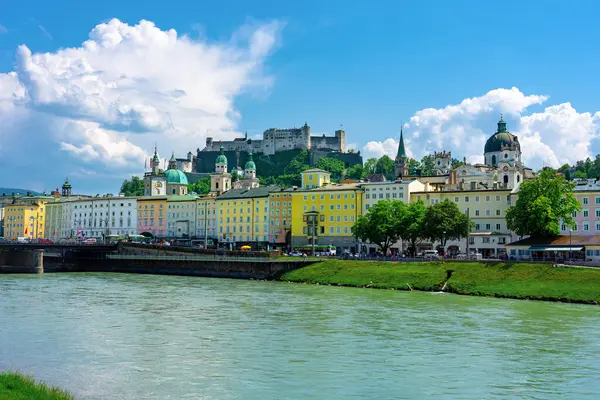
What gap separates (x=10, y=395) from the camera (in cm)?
2023

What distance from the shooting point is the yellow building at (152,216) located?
452 feet

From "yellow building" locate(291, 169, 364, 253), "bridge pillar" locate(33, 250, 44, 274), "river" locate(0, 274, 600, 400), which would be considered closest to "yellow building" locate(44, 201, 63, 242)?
"bridge pillar" locate(33, 250, 44, 274)

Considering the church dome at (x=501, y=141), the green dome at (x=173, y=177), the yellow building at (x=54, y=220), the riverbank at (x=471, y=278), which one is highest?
the church dome at (x=501, y=141)

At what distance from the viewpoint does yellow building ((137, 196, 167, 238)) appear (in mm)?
137625

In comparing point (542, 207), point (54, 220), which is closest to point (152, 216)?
point (54, 220)

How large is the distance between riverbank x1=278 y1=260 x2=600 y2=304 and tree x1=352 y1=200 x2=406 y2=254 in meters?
9.52

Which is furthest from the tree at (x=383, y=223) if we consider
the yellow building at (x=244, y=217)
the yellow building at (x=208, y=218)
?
the yellow building at (x=208, y=218)

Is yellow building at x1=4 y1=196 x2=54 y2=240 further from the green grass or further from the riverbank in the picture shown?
the green grass

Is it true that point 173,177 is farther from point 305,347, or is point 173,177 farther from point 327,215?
point 305,347

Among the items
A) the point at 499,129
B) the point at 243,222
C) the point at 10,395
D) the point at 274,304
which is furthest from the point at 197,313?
the point at 499,129

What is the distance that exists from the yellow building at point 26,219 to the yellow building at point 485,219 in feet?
346

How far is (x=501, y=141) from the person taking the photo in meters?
151

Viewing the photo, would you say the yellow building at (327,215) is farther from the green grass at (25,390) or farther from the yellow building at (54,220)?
the green grass at (25,390)

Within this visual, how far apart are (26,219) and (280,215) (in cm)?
7499
